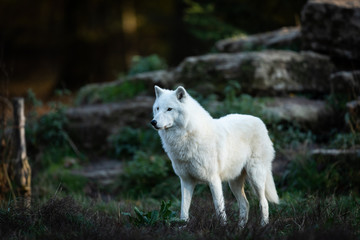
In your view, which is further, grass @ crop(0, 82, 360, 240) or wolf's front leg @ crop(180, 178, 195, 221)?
wolf's front leg @ crop(180, 178, 195, 221)

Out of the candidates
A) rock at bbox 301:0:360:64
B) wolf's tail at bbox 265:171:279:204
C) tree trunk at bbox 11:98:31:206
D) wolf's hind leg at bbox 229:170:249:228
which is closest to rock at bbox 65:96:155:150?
tree trunk at bbox 11:98:31:206

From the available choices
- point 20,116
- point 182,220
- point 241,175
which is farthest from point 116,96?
point 182,220

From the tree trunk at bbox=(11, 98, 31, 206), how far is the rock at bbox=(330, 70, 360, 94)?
6035 mm

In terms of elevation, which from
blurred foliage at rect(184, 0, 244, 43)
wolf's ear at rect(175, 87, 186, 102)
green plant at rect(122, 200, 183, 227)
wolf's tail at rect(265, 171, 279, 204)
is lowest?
wolf's tail at rect(265, 171, 279, 204)

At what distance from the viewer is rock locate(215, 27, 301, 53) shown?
A: 10.6 metres

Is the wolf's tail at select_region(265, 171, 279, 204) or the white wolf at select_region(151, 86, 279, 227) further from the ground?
the white wolf at select_region(151, 86, 279, 227)

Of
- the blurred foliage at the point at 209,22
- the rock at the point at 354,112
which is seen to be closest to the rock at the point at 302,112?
the rock at the point at 354,112

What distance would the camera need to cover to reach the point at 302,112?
27.0ft

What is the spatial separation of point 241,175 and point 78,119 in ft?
17.5

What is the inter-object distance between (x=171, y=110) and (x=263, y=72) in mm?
4776

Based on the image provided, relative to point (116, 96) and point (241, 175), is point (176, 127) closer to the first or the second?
point (241, 175)

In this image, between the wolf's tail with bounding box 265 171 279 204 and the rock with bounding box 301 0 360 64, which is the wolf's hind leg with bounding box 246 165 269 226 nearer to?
the wolf's tail with bounding box 265 171 279 204

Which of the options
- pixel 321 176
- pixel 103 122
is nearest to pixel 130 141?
pixel 103 122

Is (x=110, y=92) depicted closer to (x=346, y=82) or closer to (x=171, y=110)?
(x=346, y=82)
